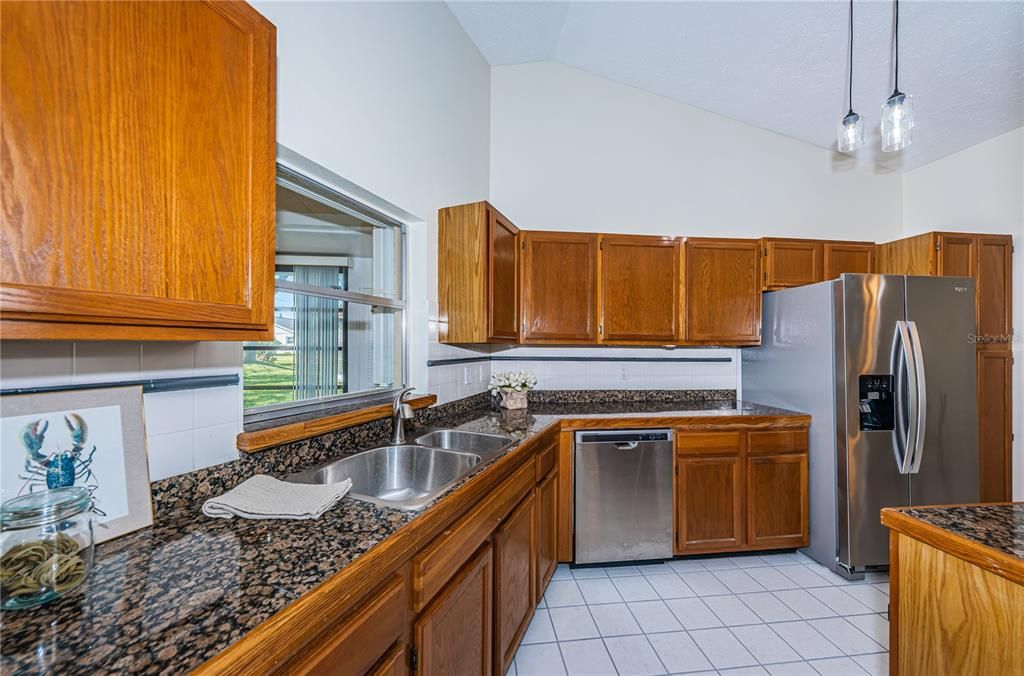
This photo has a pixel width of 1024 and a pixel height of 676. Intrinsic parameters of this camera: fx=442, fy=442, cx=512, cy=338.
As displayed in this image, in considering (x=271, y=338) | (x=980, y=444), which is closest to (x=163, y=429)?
(x=271, y=338)

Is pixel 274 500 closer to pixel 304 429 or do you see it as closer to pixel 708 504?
pixel 304 429

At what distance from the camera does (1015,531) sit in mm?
998

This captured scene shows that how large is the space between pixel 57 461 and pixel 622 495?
2.48 m

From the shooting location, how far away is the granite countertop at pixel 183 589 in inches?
22.7

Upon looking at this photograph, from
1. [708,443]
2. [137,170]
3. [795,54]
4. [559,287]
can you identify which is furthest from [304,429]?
[795,54]

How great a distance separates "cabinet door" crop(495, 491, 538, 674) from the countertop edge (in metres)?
1.17

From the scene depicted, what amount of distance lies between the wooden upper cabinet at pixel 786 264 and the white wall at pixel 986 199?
122 centimetres

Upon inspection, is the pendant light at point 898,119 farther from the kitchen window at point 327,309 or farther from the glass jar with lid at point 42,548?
the glass jar with lid at point 42,548

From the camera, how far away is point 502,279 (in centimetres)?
272

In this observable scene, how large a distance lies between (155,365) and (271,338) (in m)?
0.33

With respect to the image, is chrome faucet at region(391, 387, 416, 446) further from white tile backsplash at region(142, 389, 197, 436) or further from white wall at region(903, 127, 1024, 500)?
white wall at region(903, 127, 1024, 500)

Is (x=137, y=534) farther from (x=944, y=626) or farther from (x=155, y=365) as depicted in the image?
(x=944, y=626)

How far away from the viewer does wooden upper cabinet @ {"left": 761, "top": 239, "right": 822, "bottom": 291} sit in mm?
3141

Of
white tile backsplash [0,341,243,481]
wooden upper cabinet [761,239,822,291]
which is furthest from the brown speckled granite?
wooden upper cabinet [761,239,822,291]
